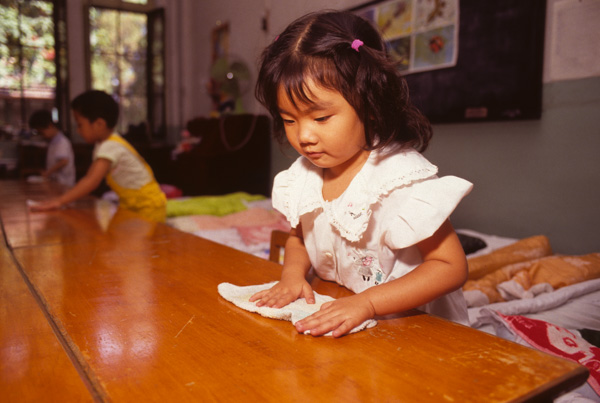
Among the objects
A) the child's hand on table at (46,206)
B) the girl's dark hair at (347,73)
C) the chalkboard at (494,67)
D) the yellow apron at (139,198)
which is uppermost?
the chalkboard at (494,67)

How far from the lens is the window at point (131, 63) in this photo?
605 cm

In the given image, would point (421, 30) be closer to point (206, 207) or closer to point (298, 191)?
point (206, 207)

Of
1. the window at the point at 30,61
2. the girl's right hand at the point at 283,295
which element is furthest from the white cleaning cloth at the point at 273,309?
the window at the point at 30,61

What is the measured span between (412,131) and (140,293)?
0.56 m

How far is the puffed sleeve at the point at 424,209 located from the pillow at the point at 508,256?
36.7 inches

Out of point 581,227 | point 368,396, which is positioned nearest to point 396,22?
point 581,227

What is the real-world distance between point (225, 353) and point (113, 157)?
2.12 meters

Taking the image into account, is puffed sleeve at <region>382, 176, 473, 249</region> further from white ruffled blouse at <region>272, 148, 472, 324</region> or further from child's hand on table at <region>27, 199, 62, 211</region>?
child's hand on table at <region>27, 199, 62, 211</region>

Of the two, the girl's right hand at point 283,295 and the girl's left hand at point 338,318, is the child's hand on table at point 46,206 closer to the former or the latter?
the girl's right hand at point 283,295

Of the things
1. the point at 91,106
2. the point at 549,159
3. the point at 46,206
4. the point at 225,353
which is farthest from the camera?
the point at 91,106

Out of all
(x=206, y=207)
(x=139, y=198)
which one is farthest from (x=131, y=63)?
(x=139, y=198)

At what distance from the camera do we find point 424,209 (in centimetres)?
69

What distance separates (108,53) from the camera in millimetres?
6105

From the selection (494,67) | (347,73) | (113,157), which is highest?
(494,67)
